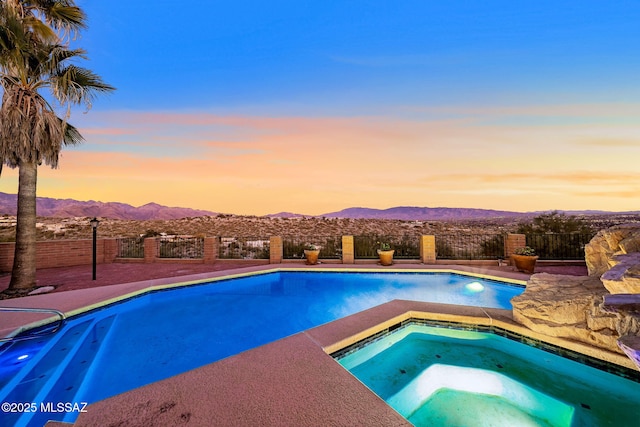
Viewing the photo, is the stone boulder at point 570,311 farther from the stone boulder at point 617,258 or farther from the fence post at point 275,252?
the fence post at point 275,252

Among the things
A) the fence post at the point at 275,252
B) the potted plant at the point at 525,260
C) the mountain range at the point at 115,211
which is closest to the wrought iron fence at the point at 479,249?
the potted plant at the point at 525,260

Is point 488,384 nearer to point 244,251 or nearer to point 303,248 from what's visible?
point 303,248

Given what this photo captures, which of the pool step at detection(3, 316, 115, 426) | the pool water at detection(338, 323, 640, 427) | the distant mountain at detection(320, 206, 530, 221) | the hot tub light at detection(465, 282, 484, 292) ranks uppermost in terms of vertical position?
the distant mountain at detection(320, 206, 530, 221)

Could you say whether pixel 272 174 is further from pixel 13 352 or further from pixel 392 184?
pixel 13 352

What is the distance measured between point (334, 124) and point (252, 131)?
189 inches

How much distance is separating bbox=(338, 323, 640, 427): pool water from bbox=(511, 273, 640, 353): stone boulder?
0.41 metres

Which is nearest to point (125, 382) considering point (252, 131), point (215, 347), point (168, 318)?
point (215, 347)

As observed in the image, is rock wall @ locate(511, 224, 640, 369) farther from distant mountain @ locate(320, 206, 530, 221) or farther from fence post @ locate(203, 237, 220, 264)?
distant mountain @ locate(320, 206, 530, 221)

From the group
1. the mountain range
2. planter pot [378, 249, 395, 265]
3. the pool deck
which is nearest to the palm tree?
the pool deck

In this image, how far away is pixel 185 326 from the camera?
5.98m

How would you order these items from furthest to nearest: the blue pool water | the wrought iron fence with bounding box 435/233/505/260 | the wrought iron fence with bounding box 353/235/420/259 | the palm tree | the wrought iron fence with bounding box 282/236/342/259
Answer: the wrought iron fence with bounding box 282/236/342/259, the wrought iron fence with bounding box 353/235/420/259, the wrought iron fence with bounding box 435/233/505/260, the palm tree, the blue pool water

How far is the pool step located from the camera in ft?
10.4

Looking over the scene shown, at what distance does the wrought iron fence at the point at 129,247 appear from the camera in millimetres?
13166

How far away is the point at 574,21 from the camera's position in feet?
29.9
